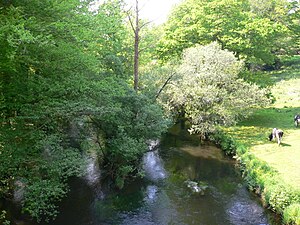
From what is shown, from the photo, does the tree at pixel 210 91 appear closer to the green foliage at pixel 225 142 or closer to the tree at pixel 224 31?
the green foliage at pixel 225 142

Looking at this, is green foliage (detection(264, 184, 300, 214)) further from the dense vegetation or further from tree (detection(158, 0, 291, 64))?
tree (detection(158, 0, 291, 64))

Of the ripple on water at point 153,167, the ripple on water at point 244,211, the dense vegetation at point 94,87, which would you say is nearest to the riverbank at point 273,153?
the ripple on water at point 244,211

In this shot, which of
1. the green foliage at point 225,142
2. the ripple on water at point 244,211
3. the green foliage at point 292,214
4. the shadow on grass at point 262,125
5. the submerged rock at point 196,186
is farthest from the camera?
the shadow on grass at point 262,125

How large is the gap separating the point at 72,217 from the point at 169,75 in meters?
16.4

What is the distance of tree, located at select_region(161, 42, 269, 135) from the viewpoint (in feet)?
89.8

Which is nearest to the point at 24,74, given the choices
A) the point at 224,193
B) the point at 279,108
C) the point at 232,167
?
the point at 224,193

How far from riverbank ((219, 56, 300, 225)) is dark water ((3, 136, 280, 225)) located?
0.94 m

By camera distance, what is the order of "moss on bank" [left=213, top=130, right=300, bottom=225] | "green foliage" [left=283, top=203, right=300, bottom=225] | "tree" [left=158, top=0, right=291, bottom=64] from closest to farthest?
"green foliage" [left=283, top=203, right=300, bottom=225] → "moss on bank" [left=213, top=130, right=300, bottom=225] → "tree" [left=158, top=0, right=291, bottom=64]

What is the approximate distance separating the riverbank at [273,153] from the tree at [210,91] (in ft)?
8.02

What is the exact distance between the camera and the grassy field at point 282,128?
20.7m

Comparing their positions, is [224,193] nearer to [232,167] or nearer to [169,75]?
[232,167]

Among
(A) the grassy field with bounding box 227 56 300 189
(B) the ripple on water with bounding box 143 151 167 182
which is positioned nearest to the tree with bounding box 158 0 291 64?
(A) the grassy field with bounding box 227 56 300 189

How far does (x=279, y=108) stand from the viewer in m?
38.6

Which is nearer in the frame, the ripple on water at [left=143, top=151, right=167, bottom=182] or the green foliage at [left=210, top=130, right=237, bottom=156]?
the ripple on water at [left=143, top=151, right=167, bottom=182]
